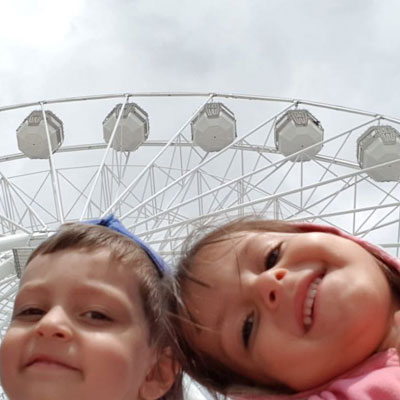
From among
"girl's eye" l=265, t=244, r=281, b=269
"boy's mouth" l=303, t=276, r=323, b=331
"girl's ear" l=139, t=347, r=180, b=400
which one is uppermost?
"girl's eye" l=265, t=244, r=281, b=269

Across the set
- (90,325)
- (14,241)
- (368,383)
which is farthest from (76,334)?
(14,241)

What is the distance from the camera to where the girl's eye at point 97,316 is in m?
1.94

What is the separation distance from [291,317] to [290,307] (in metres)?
0.04

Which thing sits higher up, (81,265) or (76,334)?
(81,265)

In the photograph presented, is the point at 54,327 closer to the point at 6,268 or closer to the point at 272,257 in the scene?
the point at 272,257

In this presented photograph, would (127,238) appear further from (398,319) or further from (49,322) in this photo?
(398,319)

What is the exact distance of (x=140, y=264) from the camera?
2312 mm

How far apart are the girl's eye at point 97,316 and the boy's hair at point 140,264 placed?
0.22m

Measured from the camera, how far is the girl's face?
78.6 inches

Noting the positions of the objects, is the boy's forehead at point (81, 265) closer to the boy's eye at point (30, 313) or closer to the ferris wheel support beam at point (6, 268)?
the boy's eye at point (30, 313)

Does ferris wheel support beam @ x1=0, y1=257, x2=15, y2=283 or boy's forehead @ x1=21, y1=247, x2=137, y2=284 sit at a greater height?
boy's forehead @ x1=21, y1=247, x2=137, y2=284

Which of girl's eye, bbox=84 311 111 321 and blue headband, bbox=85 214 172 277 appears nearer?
girl's eye, bbox=84 311 111 321

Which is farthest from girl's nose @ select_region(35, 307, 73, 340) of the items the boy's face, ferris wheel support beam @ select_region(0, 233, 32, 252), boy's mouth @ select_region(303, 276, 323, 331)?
ferris wheel support beam @ select_region(0, 233, 32, 252)

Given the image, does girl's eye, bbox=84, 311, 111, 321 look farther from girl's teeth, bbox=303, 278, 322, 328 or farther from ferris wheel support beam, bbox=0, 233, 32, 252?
ferris wheel support beam, bbox=0, 233, 32, 252
